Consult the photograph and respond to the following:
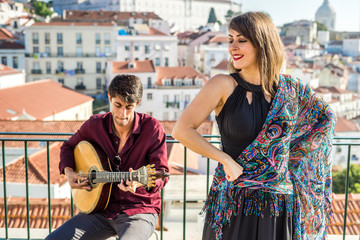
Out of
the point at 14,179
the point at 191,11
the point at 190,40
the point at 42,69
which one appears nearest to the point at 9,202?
the point at 14,179

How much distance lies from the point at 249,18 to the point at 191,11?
386 ft

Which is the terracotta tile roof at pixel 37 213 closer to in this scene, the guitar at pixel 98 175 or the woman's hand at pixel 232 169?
the guitar at pixel 98 175

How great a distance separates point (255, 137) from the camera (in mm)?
2180

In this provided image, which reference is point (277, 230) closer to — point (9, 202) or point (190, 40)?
point (9, 202)

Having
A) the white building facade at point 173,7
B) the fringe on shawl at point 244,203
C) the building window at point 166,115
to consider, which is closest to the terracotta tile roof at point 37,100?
the building window at point 166,115

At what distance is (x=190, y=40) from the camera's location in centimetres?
6625

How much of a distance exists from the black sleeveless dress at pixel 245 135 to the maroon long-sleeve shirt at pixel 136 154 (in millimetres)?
603

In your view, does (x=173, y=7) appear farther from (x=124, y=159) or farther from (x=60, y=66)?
(x=124, y=159)

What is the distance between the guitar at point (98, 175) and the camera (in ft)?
8.54

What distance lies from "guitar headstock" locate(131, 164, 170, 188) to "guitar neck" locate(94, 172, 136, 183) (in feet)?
0.11

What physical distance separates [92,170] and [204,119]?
0.91m

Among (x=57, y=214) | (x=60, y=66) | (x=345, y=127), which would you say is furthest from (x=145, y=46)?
(x=57, y=214)

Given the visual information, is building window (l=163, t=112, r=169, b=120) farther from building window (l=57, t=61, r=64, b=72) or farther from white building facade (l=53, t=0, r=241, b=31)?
white building facade (l=53, t=0, r=241, b=31)

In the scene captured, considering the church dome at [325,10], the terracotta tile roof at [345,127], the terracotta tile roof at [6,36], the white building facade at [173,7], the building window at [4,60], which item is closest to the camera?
the terracotta tile roof at [345,127]
